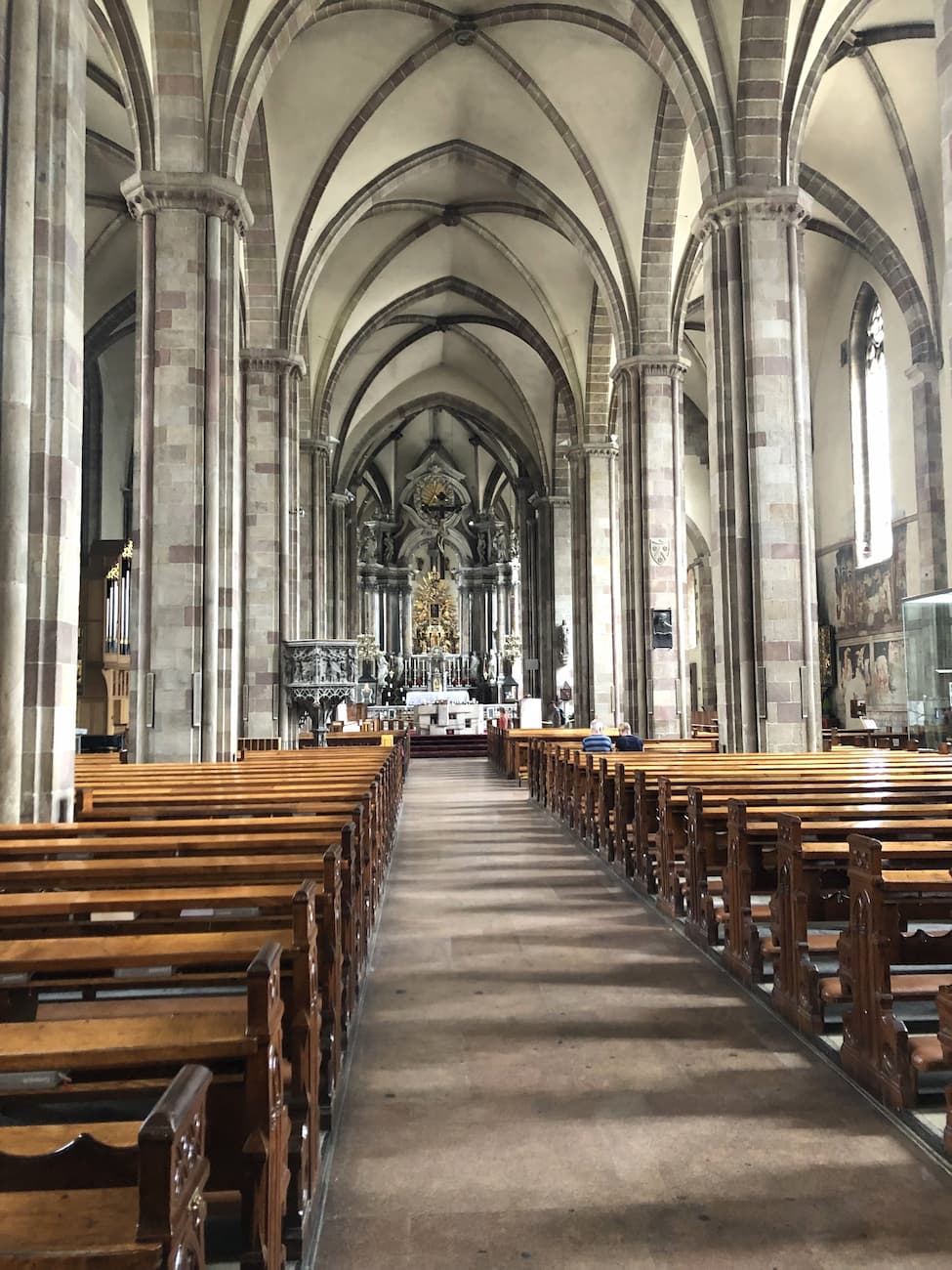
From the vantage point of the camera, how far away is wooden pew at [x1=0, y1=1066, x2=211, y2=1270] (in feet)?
4.18

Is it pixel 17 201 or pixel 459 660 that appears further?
pixel 459 660

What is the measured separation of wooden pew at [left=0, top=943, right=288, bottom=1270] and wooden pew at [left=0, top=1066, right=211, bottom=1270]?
165mm

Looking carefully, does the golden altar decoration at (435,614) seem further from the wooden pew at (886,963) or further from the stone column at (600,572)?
the wooden pew at (886,963)

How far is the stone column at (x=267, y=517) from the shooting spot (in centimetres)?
1727

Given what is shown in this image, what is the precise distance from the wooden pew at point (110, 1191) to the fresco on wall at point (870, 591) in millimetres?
19736

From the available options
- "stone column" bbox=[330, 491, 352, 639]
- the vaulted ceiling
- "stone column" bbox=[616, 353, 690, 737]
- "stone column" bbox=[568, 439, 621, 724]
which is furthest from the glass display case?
"stone column" bbox=[330, 491, 352, 639]

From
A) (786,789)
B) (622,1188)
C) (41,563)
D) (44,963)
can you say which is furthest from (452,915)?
(44,963)

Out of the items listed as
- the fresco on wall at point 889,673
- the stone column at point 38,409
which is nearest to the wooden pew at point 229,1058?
the stone column at point 38,409

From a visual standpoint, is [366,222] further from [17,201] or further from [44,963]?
[44,963]

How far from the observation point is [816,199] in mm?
18312

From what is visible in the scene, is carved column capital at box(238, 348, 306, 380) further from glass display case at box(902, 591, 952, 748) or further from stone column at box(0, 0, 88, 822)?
stone column at box(0, 0, 88, 822)

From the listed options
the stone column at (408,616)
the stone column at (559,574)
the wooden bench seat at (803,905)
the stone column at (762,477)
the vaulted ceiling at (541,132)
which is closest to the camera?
the wooden bench seat at (803,905)

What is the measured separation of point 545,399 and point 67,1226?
99.1 ft

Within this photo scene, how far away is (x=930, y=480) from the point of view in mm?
18703
